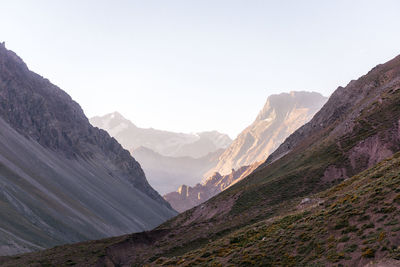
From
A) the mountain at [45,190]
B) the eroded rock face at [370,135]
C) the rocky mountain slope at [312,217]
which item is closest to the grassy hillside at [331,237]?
the rocky mountain slope at [312,217]

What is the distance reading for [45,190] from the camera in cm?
12056

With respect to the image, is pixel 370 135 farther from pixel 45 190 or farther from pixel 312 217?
pixel 45 190

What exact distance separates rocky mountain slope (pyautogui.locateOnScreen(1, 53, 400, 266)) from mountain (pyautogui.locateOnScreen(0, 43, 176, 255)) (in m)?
30.5

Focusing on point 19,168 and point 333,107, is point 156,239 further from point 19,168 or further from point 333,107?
point 19,168

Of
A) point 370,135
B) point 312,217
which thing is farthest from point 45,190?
point 312,217

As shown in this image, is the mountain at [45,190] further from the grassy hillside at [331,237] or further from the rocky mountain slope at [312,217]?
the grassy hillside at [331,237]

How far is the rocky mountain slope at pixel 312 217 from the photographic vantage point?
23.2 metres

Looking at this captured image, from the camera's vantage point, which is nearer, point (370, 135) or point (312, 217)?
point (312, 217)

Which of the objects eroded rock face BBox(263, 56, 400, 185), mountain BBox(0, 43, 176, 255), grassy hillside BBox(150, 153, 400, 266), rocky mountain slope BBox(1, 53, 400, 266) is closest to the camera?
grassy hillside BBox(150, 153, 400, 266)

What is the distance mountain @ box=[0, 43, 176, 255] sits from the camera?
88.1m

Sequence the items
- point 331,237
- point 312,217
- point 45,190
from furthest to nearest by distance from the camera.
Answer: point 45,190, point 312,217, point 331,237

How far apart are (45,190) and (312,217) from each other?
11098 cm

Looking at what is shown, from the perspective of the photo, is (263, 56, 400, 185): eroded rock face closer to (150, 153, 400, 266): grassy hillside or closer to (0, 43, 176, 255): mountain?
(150, 153, 400, 266): grassy hillside

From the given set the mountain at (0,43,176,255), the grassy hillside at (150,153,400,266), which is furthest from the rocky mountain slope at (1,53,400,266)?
the mountain at (0,43,176,255)
